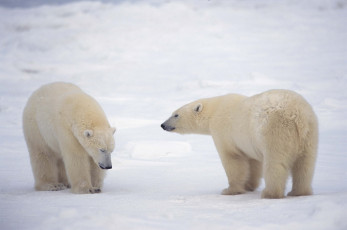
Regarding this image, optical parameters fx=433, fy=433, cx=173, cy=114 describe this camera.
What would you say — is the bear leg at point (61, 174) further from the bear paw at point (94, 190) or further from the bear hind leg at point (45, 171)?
the bear paw at point (94, 190)

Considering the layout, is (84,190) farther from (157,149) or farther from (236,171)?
(157,149)

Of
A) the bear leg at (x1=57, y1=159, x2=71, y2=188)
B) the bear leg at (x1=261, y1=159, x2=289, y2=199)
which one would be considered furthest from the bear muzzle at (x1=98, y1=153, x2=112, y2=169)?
the bear leg at (x1=261, y1=159, x2=289, y2=199)

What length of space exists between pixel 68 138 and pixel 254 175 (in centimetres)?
204

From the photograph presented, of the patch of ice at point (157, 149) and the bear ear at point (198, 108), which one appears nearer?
the bear ear at point (198, 108)

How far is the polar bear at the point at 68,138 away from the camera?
457cm

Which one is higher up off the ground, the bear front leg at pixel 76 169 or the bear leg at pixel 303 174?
the bear leg at pixel 303 174

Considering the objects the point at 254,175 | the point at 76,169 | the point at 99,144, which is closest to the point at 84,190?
the point at 76,169

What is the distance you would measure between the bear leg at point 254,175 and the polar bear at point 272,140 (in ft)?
0.45

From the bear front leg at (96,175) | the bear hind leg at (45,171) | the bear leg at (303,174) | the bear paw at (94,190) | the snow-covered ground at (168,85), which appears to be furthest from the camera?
the bear hind leg at (45,171)

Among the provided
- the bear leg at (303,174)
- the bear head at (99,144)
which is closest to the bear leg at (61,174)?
the bear head at (99,144)

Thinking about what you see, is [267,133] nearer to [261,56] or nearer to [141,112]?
[141,112]

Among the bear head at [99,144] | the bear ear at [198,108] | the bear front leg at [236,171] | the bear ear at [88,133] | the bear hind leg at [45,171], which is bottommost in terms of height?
the bear hind leg at [45,171]

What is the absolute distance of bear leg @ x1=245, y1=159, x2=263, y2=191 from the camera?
4633 mm

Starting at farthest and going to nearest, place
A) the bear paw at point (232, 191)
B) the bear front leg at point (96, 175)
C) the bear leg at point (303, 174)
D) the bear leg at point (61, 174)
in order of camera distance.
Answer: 1. the bear leg at point (61, 174)
2. the bear front leg at point (96, 175)
3. the bear paw at point (232, 191)
4. the bear leg at point (303, 174)
